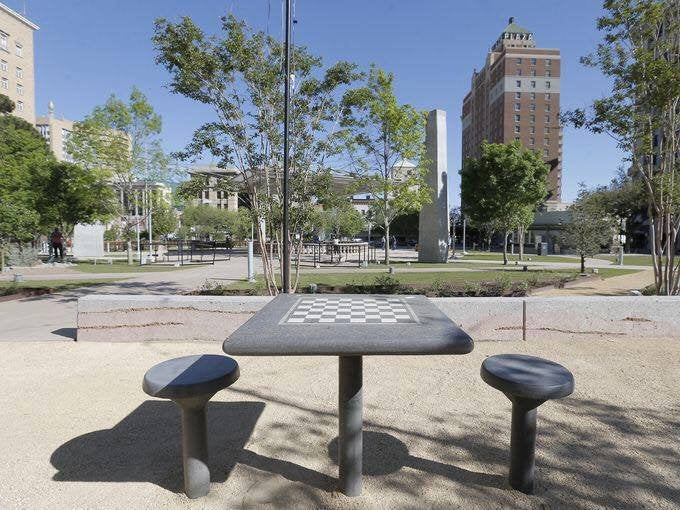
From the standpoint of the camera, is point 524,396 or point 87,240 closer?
point 524,396

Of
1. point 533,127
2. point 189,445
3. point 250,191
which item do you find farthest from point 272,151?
point 533,127

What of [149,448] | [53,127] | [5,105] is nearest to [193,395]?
[149,448]

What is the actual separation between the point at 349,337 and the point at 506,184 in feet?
75.3

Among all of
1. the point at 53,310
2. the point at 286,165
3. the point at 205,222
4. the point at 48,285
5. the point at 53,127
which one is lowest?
the point at 53,310

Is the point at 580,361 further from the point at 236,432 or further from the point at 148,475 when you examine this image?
the point at 148,475

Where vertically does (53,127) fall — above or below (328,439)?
above

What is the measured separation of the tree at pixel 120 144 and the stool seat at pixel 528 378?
2260 centimetres

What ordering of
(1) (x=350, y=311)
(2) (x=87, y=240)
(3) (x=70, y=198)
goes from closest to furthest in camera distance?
(1) (x=350, y=311), (3) (x=70, y=198), (2) (x=87, y=240)

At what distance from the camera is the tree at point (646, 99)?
764cm

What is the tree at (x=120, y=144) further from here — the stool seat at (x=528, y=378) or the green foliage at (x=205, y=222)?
the green foliage at (x=205, y=222)

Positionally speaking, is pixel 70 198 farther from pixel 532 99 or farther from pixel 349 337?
pixel 532 99

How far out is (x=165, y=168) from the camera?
22.5 meters

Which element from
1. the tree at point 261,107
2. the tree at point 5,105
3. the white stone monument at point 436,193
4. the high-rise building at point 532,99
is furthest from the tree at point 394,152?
the high-rise building at point 532,99

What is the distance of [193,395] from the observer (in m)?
2.37
